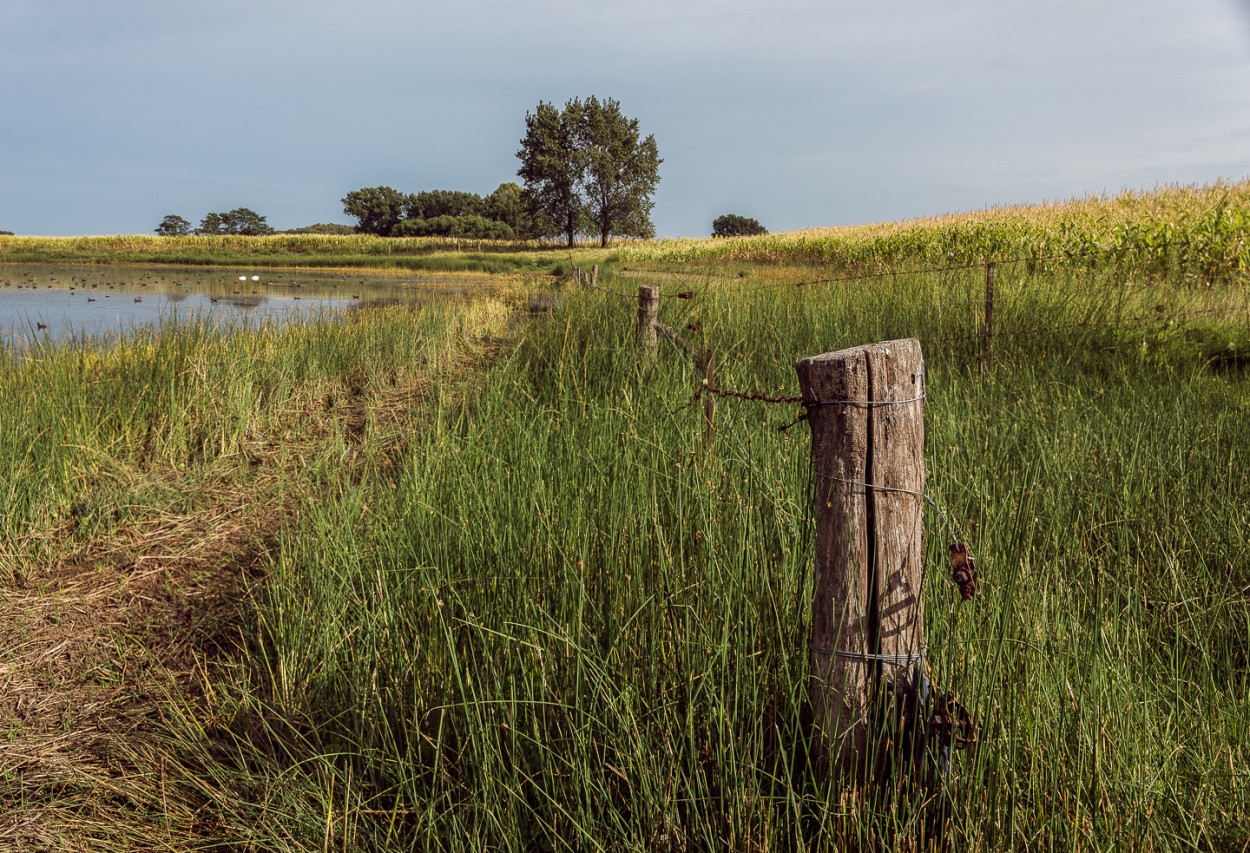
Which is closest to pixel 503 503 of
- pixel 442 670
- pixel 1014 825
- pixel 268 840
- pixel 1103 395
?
pixel 442 670

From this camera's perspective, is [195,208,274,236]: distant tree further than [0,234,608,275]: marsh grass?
Yes

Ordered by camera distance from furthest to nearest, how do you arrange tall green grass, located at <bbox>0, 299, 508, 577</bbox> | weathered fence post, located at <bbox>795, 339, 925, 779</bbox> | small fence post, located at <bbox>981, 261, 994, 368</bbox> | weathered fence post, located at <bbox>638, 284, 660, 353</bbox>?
small fence post, located at <bbox>981, 261, 994, 368</bbox>
weathered fence post, located at <bbox>638, 284, 660, 353</bbox>
tall green grass, located at <bbox>0, 299, 508, 577</bbox>
weathered fence post, located at <bbox>795, 339, 925, 779</bbox>

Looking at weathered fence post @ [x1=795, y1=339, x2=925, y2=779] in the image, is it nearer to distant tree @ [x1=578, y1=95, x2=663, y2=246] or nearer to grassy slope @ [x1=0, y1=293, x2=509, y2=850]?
grassy slope @ [x1=0, y1=293, x2=509, y2=850]

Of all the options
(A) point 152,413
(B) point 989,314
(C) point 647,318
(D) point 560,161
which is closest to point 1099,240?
(B) point 989,314

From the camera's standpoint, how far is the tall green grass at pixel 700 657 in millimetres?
1616

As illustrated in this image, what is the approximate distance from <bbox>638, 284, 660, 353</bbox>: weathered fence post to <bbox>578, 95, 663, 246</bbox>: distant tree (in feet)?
153

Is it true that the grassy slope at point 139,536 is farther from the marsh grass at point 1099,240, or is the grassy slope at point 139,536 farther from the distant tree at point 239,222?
the distant tree at point 239,222

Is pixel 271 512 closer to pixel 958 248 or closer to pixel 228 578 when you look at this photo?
pixel 228 578

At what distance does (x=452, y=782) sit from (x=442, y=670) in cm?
37

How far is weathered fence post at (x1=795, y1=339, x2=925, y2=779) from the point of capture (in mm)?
1515

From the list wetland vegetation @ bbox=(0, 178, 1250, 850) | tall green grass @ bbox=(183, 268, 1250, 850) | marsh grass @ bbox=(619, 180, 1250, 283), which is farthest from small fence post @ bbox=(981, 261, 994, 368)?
marsh grass @ bbox=(619, 180, 1250, 283)

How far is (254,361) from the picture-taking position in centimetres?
727

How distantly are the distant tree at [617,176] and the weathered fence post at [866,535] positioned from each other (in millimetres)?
51111

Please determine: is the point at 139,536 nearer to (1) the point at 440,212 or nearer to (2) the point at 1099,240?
(2) the point at 1099,240
